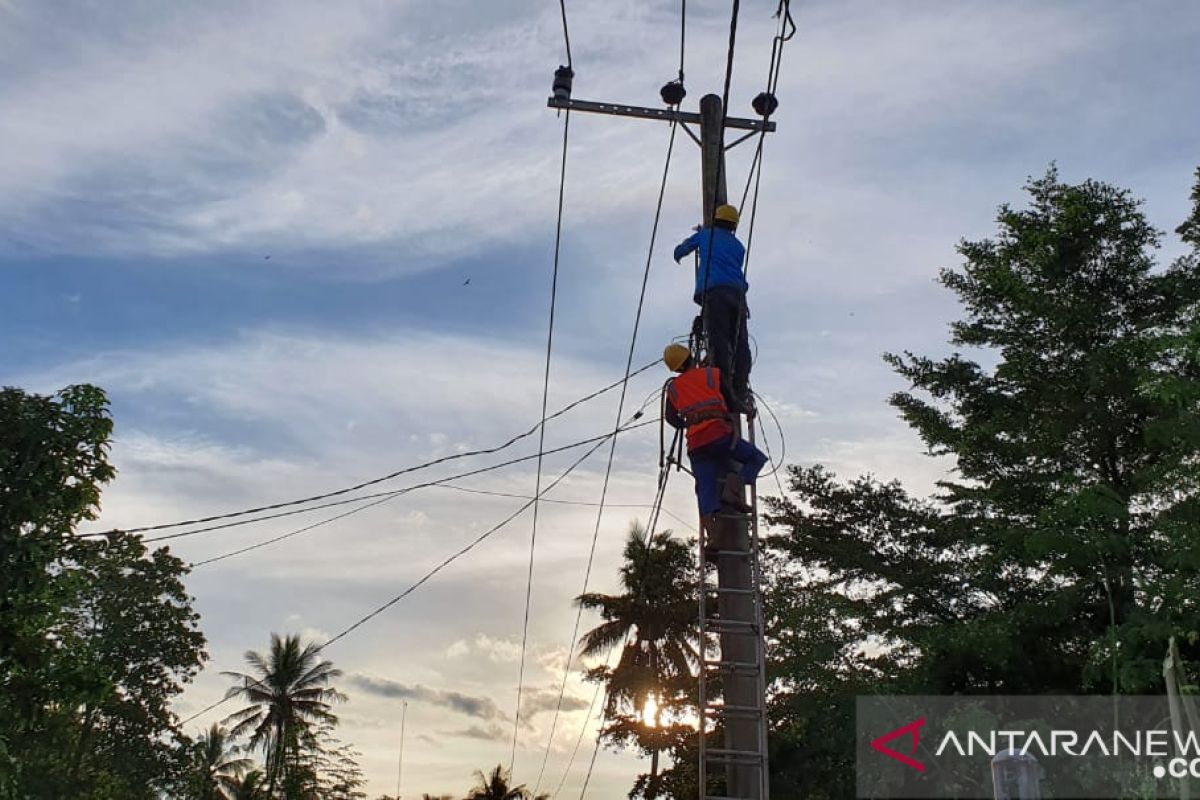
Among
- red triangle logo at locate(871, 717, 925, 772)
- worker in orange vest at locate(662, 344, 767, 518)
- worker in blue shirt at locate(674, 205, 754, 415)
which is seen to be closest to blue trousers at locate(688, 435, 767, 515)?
worker in orange vest at locate(662, 344, 767, 518)

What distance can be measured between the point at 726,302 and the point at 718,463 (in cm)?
142

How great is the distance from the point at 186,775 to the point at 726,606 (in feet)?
79.2

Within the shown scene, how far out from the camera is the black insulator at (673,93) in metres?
9.59

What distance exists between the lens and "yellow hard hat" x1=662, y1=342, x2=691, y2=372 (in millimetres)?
9062

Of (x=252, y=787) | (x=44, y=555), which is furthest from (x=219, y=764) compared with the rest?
(x=44, y=555)

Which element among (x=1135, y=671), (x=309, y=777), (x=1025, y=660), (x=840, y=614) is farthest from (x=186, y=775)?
(x=1135, y=671)

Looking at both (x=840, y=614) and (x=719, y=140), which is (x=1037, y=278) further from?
(x=719, y=140)

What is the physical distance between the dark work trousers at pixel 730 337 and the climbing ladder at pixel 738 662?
99cm

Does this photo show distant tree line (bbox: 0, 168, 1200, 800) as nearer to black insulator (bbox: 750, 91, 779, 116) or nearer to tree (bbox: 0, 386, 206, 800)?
tree (bbox: 0, 386, 206, 800)

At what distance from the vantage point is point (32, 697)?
1459 cm

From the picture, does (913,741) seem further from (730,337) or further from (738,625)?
(738,625)

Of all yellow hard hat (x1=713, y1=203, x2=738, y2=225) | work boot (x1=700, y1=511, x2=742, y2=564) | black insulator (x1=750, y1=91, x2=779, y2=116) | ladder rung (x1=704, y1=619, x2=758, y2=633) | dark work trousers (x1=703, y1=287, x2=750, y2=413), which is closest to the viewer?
ladder rung (x1=704, y1=619, x2=758, y2=633)

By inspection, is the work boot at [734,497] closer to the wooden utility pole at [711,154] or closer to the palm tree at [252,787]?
the wooden utility pole at [711,154]

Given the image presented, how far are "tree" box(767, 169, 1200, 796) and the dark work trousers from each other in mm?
12270
